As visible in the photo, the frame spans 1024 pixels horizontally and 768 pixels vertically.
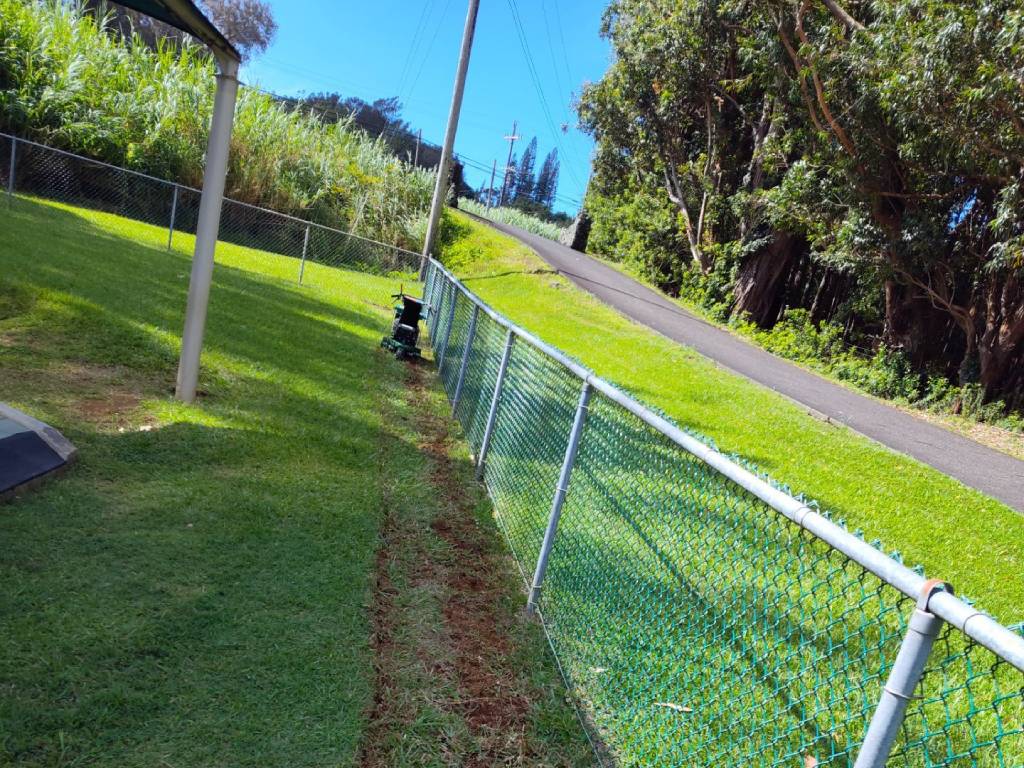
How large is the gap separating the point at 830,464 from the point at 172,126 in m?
19.1

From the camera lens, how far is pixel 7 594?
2.71 metres

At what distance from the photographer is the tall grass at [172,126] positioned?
56.3ft

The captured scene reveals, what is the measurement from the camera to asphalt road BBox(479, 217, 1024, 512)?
8016 millimetres

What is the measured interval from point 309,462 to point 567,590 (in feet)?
7.59

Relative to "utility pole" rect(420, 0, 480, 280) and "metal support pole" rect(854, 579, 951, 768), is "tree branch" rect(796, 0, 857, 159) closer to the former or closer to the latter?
"utility pole" rect(420, 0, 480, 280)

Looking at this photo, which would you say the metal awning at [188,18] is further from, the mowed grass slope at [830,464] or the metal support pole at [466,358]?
the mowed grass slope at [830,464]

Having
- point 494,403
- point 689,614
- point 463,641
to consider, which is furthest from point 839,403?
point 463,641

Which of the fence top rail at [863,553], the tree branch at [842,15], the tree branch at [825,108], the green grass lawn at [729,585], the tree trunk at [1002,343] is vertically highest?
the tree branch at [842,15]

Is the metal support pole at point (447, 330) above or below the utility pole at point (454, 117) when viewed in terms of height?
below

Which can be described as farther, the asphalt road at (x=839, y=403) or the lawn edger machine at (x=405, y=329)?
the lawn edger machine at (x=405, y=329)

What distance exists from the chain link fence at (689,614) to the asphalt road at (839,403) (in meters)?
4.53

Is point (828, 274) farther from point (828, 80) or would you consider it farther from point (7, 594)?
point (7, 594)

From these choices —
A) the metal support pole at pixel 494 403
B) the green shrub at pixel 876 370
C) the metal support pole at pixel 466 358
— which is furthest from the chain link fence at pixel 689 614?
the green shrub at pixel 876 370

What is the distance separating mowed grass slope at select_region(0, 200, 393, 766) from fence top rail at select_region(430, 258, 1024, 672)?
5.31 feet
